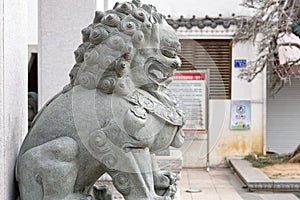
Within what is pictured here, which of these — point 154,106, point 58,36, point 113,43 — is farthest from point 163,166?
point 58,36

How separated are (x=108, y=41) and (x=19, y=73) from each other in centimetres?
43

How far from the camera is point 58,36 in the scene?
3125 mm

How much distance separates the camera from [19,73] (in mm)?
1739

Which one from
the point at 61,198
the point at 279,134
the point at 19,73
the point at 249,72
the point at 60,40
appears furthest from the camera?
the point at 279,134

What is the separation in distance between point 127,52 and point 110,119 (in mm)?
199

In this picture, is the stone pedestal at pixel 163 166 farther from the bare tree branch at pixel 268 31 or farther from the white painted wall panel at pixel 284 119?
the white painted wall panel at pixel 284 119

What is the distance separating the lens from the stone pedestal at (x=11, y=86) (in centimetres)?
144

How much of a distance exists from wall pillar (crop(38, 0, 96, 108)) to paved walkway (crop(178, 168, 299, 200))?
428 centimetres

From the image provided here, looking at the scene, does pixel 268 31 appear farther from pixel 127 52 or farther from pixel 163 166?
pixel 127 52

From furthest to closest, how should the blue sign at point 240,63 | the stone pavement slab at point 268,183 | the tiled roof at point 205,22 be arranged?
the blue sign at point 240,63, the tiled roof at point 205,22, the stone pavement slab at point 268,183

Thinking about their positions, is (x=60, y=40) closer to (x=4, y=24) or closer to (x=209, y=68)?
(x=4, y=24)

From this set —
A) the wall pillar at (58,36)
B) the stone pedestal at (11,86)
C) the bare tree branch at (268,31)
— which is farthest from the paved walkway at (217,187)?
the stone pedestal at (11,86)

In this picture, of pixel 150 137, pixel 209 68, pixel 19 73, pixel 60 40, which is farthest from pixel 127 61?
pixel 209 68

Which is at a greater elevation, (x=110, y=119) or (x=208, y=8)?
(x=208, y=8)
